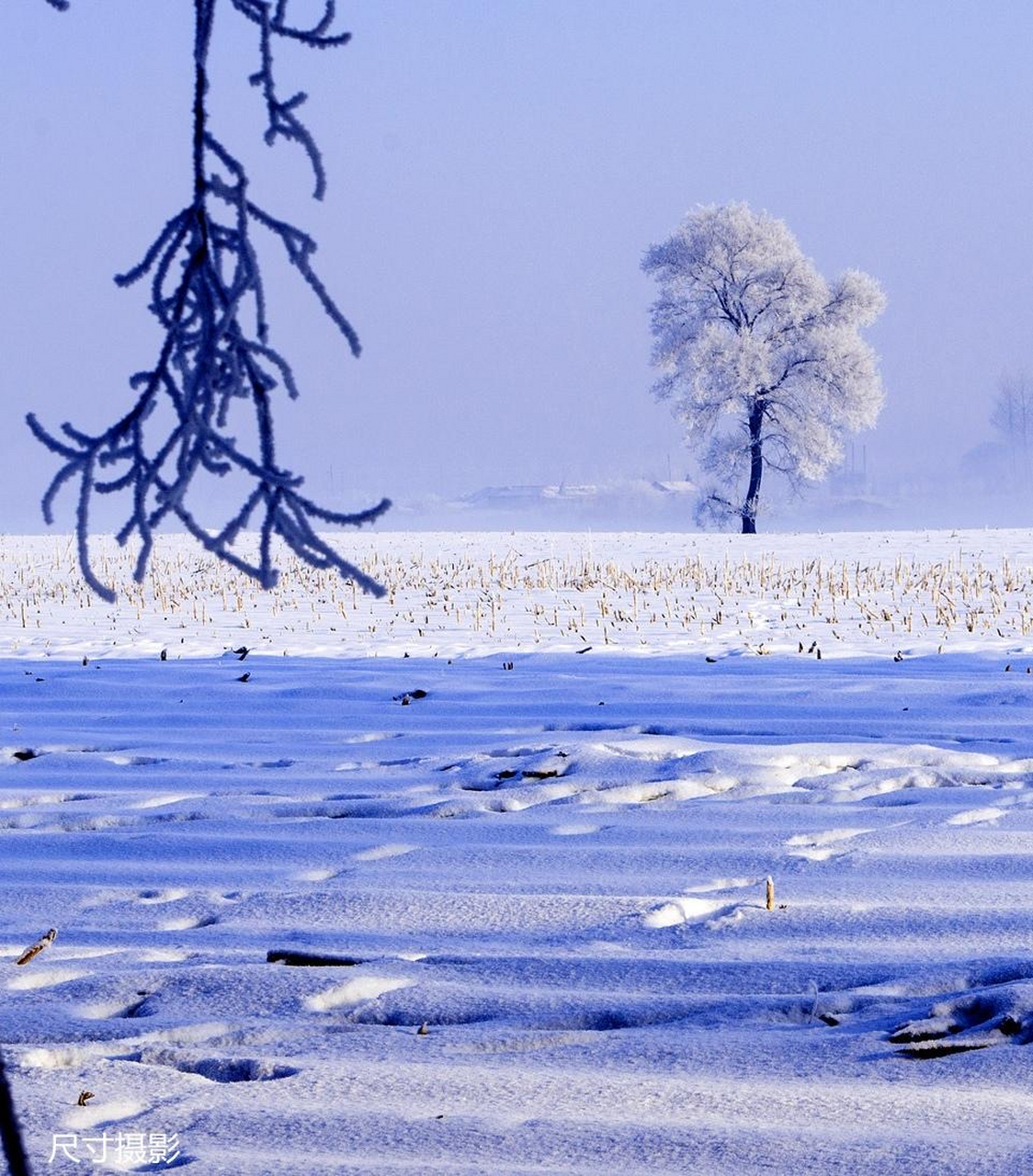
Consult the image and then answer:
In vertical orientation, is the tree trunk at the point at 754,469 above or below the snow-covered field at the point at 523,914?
above

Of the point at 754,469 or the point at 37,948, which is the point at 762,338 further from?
the point at 37,948

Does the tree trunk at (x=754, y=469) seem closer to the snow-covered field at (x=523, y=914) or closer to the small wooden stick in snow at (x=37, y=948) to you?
the snow-covered field at (x=523, y=914)

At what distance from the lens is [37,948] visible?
9.86 feet

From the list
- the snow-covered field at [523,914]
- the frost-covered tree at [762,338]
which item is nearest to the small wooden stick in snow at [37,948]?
the snow-covered field at [523,914]

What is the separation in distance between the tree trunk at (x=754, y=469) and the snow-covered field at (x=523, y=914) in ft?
83.6

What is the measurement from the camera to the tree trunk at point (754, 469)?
33.2m

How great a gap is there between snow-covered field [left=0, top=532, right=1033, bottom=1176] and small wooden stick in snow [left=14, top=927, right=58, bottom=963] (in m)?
0.02

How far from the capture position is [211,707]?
6484mm

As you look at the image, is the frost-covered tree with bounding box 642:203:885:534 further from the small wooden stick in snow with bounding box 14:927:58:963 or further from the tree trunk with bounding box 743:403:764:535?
the small wooden stick in snow with bounding box 14:927:58:963

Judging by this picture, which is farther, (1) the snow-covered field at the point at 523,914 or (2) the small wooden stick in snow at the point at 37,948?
(2) the small wooden stick in snow at the point at 37,948

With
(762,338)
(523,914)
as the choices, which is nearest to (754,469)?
(762,338)

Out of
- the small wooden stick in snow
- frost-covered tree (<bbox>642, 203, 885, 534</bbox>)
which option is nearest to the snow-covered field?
the small wooden stick in snow

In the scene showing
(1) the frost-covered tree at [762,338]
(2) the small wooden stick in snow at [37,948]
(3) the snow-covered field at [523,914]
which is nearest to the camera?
(3) the snow-covered field at [523,914]

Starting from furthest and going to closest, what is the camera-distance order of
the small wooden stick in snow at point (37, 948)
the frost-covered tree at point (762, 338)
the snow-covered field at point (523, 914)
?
1. the frost-covered tree at point (762, 338)
2. the small wooden stick in snow at point (37, 948)
3. the snow-covered field at point (523, 914)
